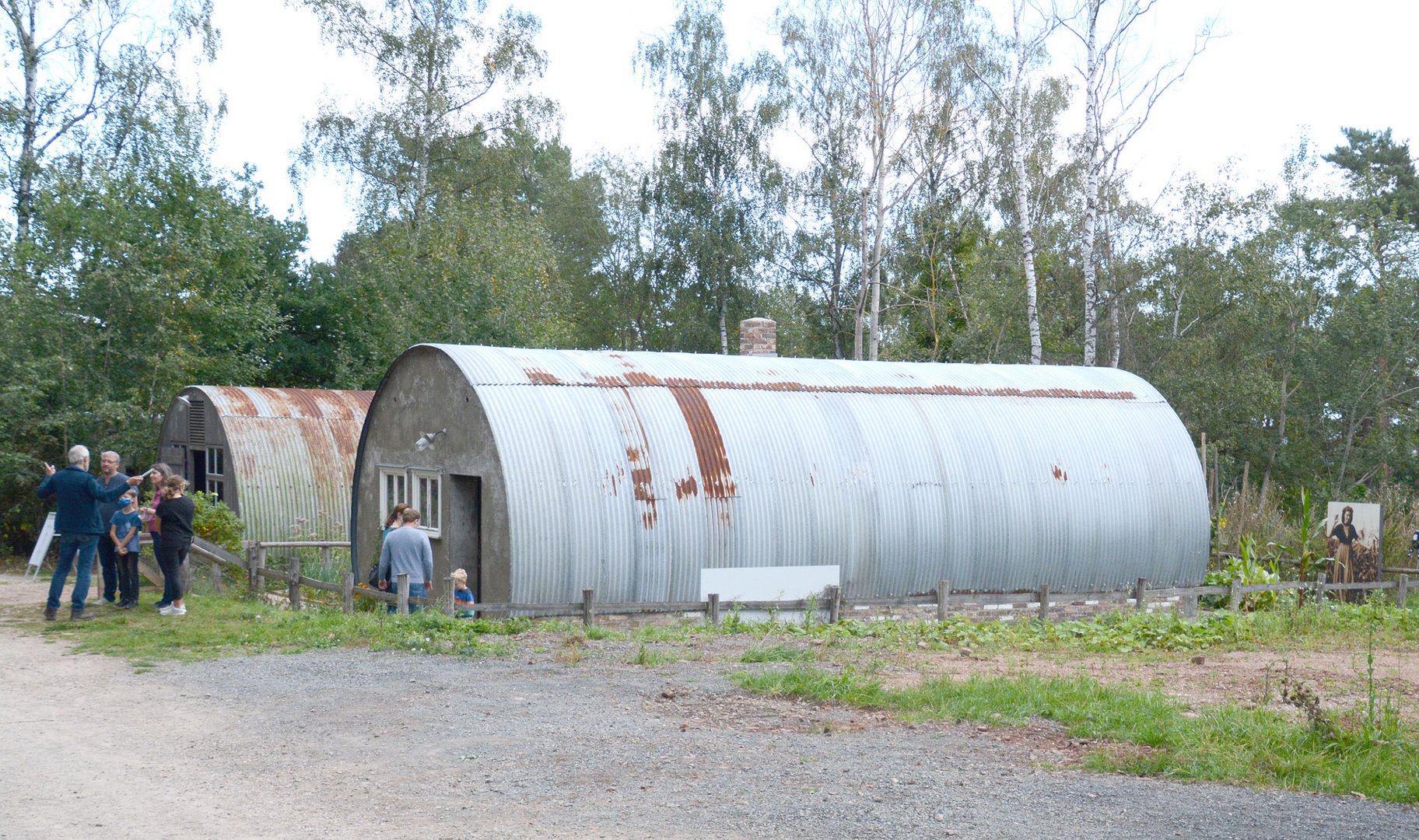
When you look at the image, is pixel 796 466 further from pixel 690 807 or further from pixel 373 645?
pixel 690 807

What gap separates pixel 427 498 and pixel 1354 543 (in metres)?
14.2

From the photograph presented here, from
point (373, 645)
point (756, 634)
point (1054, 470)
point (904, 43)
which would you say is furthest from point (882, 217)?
point (373, 645)

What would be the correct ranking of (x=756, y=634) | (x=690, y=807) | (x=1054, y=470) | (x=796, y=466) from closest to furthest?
(x=690, y=807), (x=756, y=634), (x=796, y=466), (x=1054, y=470)

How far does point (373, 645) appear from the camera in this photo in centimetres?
1221

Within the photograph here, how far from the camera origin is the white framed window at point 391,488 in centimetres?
1798

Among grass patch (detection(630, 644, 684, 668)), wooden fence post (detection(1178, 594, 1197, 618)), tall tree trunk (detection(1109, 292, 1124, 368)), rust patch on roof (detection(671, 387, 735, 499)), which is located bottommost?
wooden fence post (detection(1178, 594, 1197, 618))

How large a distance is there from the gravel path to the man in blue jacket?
2893 mm

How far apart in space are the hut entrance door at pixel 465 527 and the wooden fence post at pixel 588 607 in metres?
2.68

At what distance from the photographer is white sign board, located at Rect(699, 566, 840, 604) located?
15828 mm

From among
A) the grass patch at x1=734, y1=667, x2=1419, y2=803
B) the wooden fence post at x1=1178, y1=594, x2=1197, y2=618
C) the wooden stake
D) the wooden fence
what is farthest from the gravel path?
the wooden fence post at x1=1178, y1=594, x2=1197, y2=618

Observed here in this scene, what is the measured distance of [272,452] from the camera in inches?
895

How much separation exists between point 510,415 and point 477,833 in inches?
366

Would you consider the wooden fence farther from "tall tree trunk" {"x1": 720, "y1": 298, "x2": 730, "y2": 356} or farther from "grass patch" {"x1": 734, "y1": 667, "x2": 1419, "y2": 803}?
"tall tree trunk" {"x1": 720, "y1": 298, "x2": 730, "y2": 356}

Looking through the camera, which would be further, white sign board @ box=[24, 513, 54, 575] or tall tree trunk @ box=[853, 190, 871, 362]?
tall tree trunk @ box=[853, 190, 871, 362]
